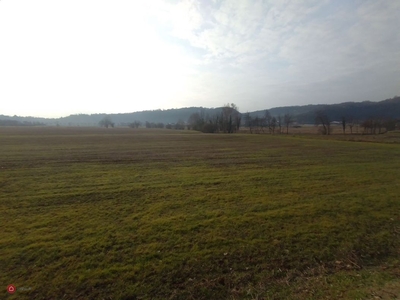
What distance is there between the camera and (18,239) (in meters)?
5.88

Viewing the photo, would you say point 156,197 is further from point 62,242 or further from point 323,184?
point 323,184

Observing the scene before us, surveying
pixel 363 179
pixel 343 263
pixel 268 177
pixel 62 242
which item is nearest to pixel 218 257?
pixel 343 263

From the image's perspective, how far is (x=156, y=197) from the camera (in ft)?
31.7

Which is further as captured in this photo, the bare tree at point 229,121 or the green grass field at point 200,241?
the bare tree at point 229,121

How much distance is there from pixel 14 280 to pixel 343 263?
7.51 metres

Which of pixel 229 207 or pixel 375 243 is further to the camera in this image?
pixel 229 207

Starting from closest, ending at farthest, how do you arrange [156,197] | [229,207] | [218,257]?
1. [218,257]
2. [229,207]
3. [156,197]

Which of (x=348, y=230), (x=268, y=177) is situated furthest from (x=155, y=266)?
(x=268, y=177)

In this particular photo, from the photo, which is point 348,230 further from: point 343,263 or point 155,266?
point 155,266

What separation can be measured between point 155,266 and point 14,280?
9.64 feet

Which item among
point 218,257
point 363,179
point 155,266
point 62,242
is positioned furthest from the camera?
point 363,179

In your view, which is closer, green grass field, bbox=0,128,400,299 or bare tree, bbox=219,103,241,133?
green grass field, bbox=0,128,400,299

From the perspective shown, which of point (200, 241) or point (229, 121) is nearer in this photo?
point (200, 241)

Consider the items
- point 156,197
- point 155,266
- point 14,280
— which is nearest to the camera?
point 14,280
